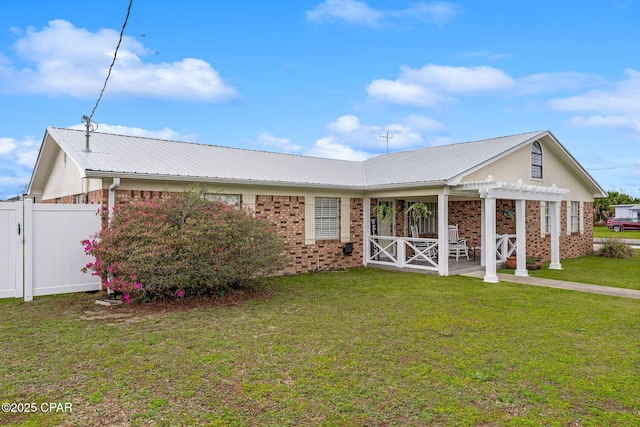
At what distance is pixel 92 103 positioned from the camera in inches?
388

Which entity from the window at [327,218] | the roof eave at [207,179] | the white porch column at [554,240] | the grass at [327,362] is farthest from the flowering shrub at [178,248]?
the white porch column at [554,240]

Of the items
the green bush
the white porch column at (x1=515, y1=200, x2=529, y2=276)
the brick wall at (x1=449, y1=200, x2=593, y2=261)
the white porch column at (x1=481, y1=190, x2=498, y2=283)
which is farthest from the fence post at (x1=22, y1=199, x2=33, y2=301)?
the green bush

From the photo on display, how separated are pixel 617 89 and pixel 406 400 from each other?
64.6ft

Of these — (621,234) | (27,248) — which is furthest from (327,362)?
(621,234)

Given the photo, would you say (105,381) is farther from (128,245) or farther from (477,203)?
(477,203)

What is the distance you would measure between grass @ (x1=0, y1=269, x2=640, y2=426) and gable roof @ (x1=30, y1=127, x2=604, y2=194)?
134 inches

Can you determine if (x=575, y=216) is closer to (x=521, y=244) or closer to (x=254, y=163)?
(x=521, y=244)

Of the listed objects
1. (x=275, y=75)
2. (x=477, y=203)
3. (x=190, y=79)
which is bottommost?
(x=477, y=203)

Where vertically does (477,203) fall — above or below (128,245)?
above

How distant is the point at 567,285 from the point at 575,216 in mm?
9117

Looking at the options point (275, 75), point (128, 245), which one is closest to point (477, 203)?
point (275, 75)

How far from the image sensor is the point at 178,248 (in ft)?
25.7

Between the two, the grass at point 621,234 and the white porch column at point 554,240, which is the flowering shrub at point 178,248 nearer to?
the white porch column at point 554,240

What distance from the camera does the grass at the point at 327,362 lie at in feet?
12.1
